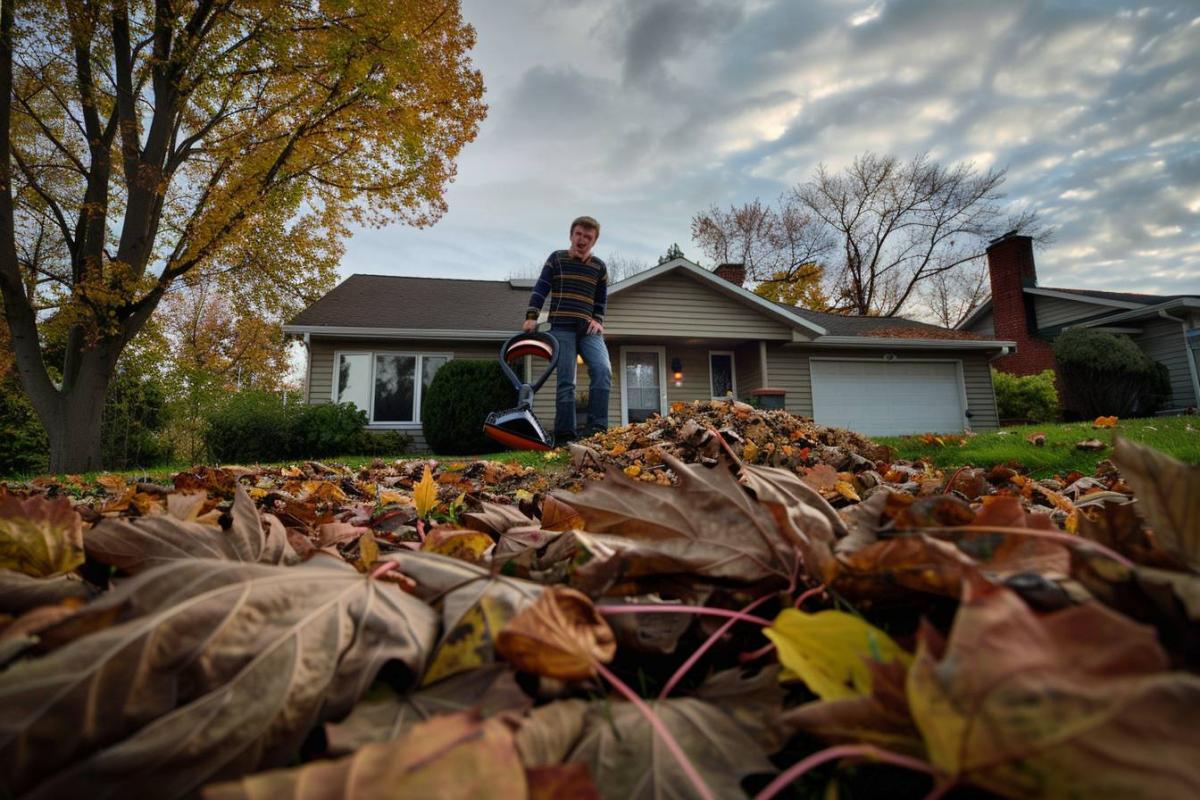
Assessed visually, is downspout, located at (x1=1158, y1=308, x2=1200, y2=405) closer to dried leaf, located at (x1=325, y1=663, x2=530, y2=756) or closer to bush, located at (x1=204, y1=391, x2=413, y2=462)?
bush, located at (x1=204, y1=391, x2=413, y2=462)

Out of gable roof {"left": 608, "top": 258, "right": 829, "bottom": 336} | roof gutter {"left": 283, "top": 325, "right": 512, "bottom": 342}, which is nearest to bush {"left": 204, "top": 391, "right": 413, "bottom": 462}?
roof gutter {"left": 283, "top": 325, "right": 512, "bottom": 342}

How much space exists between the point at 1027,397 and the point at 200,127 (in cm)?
2270

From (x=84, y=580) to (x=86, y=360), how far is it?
12073 millimetres

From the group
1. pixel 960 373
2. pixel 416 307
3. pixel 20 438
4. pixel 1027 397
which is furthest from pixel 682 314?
pixel 20 438

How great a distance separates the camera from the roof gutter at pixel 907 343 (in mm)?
15117

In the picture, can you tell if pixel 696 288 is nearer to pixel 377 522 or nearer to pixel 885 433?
pixel 885 433

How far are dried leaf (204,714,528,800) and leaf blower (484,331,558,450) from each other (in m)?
6.17

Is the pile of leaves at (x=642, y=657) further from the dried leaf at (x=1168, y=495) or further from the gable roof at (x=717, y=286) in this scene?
the gable roof at (x=717, y=286)

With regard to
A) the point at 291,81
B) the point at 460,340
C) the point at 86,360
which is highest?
the point at 291,81

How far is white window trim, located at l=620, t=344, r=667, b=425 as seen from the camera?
47.3ft

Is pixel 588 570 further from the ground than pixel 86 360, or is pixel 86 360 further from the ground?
pixel 86 360

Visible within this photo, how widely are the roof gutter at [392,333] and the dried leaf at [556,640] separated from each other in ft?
43.0

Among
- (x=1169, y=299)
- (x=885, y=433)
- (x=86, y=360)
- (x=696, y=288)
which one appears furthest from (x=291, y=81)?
(x=1169, y=299)

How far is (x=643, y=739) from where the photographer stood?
1.50ft
